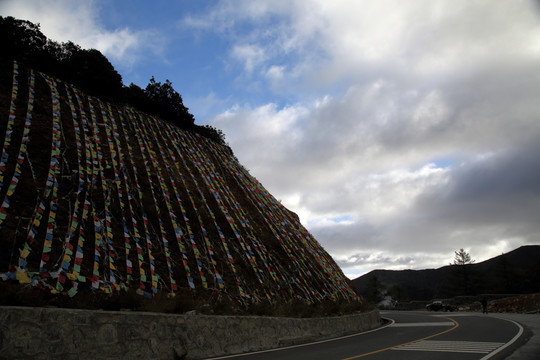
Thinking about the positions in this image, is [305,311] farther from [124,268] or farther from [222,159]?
[222,159]

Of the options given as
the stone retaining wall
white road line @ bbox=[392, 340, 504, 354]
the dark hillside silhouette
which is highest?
the dark hillside silhouette

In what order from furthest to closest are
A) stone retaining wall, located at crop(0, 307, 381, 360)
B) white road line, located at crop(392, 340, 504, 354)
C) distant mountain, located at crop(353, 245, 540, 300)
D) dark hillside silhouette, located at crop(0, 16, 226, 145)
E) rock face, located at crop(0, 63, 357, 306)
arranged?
distant mountain, located at crop(353, 245, 540, 300), dark hillside silhouette, located at crop(0, 16, 226, 145), rock face, located at crop(0, 63, 357, 306), white road line, located at crop(392, 340, 504, 354), stone retaining wall, located at crop(0, 307, 381, 360)

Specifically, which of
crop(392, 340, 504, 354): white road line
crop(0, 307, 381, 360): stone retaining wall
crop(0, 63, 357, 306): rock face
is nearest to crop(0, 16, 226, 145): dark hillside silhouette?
crop(0, 63, 357, 306): rock face

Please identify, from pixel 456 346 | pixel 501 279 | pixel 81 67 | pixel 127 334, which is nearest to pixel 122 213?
pixel 127 334

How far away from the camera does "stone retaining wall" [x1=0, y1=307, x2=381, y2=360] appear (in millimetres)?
5895

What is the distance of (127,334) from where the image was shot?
725cm

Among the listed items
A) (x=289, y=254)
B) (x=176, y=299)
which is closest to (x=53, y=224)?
(x=176, y=299)

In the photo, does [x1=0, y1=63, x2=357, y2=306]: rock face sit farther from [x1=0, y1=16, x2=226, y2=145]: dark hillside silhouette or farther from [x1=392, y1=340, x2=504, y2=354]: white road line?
[x1=392, y1=340, x2=504, y2=354]: white road line

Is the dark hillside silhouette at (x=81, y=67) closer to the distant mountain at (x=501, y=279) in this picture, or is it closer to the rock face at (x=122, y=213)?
the rock face at (x=122, y=213)

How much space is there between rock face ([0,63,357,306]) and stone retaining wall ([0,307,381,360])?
2.81 meters

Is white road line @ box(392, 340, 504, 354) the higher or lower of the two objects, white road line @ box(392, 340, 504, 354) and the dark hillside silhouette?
the lower

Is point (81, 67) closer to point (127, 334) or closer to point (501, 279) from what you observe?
point (127, 334)

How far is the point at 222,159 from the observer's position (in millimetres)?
25922

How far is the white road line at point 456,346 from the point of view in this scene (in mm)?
8827
